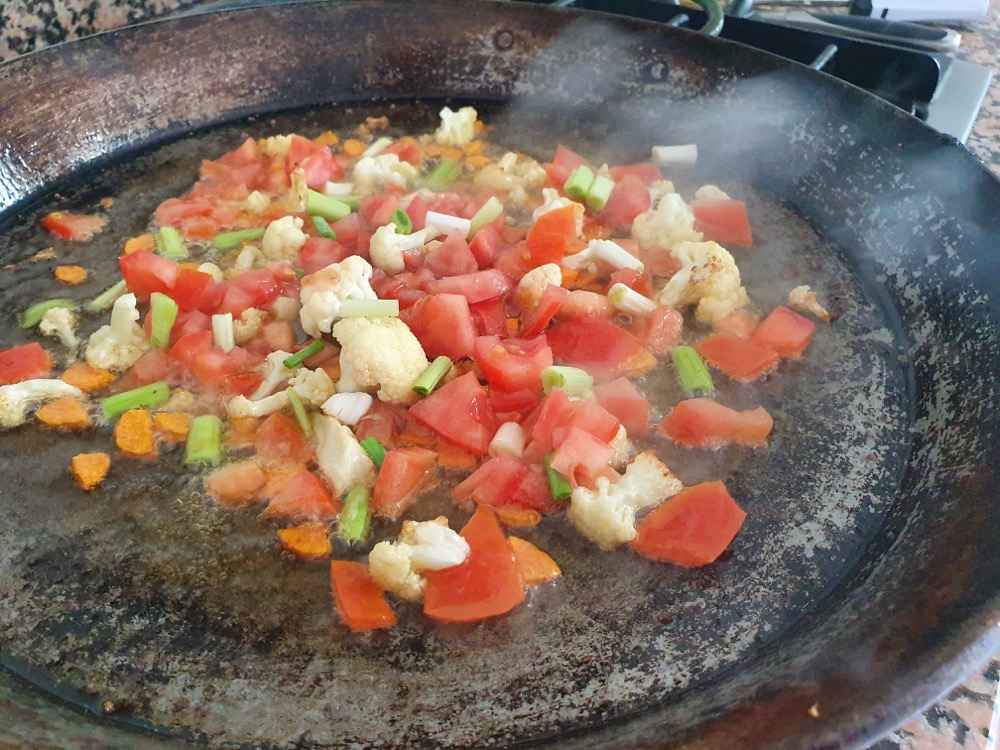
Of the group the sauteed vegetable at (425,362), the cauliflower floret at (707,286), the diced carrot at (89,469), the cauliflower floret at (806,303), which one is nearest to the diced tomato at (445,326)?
the sauteed vegetable at (425,362)

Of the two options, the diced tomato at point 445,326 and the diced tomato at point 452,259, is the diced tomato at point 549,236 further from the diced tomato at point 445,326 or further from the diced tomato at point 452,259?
the diced tomato at point 445,326

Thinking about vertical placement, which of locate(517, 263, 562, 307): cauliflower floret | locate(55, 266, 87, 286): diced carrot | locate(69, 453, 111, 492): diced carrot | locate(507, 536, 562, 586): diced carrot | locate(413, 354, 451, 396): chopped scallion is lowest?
locate(69, 453, 111, 492): diced carrot

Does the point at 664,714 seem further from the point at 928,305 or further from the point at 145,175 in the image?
the point at 145,175

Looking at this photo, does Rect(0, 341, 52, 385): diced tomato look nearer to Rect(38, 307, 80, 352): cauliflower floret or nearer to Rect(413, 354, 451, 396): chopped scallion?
Rect(38, 307, 80, 352): cauliflower floret

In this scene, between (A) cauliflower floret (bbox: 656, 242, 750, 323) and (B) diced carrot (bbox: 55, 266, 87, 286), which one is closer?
(A) cauliflower floret (bbox: 656, 242, 750, 323)

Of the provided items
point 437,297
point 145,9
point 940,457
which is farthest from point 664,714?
point 145,9

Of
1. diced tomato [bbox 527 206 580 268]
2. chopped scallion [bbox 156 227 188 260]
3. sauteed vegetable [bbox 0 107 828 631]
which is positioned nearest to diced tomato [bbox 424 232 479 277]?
sauteed vegetable [bbox 0 107 828 631]
